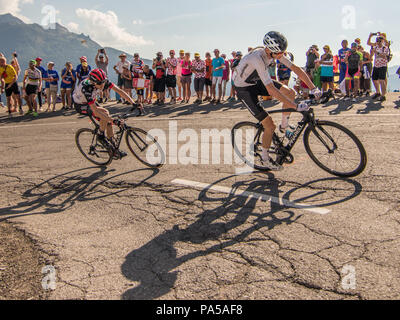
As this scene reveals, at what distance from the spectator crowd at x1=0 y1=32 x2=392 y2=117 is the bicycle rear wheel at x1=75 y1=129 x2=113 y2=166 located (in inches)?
245

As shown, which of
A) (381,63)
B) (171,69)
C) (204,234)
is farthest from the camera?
(171,69)

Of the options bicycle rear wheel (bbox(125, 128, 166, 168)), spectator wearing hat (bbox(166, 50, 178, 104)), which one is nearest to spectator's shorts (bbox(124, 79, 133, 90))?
spectator wearing hat (bbox(166, 50, 178, 104))

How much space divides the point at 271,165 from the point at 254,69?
5.50 ft

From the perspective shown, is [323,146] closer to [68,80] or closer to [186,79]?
[186,79]

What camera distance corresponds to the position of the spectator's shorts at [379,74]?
39.5 feet

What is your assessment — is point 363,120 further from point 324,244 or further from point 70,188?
point 70,188

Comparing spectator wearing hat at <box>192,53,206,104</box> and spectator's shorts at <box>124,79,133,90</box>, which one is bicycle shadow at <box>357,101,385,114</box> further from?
spectator's shorts at <box>124,79,133,90</box>

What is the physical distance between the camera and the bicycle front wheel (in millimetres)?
4957

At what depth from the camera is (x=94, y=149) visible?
7.16m

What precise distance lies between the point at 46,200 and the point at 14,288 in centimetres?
253

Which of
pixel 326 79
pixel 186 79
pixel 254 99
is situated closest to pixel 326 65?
pixel 326 79

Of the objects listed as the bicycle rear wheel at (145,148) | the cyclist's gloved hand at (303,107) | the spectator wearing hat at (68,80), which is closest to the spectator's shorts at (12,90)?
the spectator wearing hat at (68,80)

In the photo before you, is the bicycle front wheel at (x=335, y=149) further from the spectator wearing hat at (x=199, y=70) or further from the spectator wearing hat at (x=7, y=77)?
the spectator wearing hat at (x=7, y=77)

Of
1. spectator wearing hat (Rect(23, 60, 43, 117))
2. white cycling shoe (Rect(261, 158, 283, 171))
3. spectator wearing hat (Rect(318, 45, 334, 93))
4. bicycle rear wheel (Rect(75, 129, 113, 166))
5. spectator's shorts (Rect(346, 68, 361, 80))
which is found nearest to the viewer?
white cycling shoe (Rect(261, 158, 283, 171))
